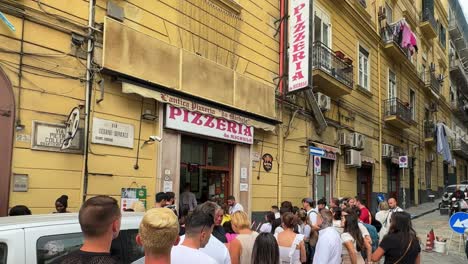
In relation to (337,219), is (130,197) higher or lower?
higher

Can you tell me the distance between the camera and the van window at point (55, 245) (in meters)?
3.39

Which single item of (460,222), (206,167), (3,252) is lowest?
(460,222)

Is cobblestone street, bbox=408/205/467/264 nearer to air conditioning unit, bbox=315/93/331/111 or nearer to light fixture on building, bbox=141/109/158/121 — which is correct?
air conditioning unit, bbox=315/93/331/111

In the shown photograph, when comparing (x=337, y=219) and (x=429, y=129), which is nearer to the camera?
(x=337, y=219)

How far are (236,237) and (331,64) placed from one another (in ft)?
38.9

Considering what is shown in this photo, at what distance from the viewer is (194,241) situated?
11.5 ft

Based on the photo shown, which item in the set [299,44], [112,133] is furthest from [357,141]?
[112,133]

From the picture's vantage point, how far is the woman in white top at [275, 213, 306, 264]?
5379 millimetres

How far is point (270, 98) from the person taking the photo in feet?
41.7

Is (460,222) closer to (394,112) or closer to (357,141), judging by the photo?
(357,141)

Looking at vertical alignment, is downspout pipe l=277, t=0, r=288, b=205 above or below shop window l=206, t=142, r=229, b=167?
above

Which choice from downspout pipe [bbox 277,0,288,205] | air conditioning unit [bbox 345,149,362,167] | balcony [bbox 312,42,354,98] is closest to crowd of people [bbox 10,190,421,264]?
downspout pipe [bbox 277,0,288,205]

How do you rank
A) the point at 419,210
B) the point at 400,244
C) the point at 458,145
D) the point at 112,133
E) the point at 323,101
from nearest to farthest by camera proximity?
the point at 400,244
the point at 112,133
the point at 323,101
the point at 419,210
the point at 458,145

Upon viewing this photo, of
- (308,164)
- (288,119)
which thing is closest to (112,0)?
(288,119)
